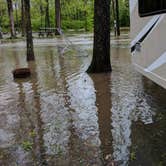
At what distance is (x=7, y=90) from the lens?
9797 mm

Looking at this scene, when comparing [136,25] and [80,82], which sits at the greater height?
[136,25]

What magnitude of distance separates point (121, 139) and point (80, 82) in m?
4.81

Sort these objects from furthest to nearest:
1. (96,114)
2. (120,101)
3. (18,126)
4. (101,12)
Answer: (101,12), (120,101), (96,114), (18,126)

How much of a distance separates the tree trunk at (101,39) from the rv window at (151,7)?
229 inches

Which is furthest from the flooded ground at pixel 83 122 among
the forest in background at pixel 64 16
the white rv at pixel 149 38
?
the forest in background at pixel 64 16

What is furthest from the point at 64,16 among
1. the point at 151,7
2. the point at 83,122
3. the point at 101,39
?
the point at 151,7

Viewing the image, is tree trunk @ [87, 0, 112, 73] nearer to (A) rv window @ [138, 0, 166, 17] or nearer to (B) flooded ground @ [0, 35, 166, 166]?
(B) flooded ground @ [0, 35, 166, 166]

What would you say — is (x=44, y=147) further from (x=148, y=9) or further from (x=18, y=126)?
(x=148, y=9)

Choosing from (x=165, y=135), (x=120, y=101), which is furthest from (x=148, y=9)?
(x=120, y=101)

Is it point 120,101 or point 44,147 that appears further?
point 120,101

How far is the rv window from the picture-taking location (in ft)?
15.7

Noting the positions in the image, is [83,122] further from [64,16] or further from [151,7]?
[64,16]

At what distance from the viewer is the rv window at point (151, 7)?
479cm

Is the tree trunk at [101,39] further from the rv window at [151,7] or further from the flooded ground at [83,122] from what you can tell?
the rv window at [151,7]
